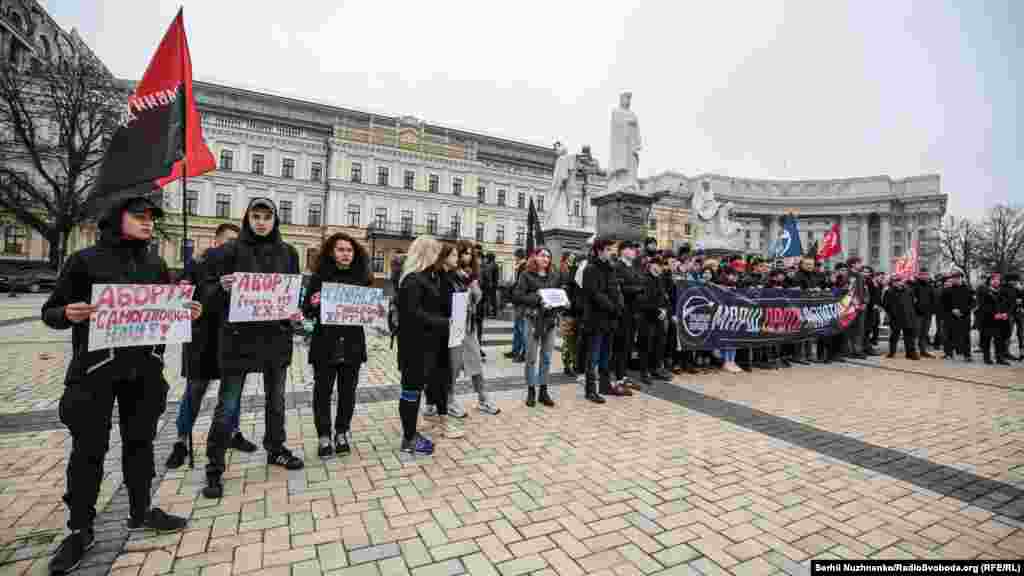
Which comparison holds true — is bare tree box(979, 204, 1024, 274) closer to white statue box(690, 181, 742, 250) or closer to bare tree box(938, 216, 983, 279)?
bare tree box(938, 216, 983, 279)

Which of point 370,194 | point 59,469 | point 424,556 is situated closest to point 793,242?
point 424,556

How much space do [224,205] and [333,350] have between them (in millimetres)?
47690

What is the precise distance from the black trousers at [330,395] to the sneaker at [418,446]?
0.56 m

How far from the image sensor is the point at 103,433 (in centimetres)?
240

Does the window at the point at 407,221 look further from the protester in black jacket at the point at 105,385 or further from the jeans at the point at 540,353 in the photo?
the protester in black jacket at the point at 105,385

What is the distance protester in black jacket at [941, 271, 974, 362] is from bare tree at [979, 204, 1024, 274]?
4369 cm

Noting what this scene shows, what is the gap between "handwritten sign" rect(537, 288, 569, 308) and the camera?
215 inches

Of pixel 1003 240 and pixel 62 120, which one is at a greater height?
pixel 62 120

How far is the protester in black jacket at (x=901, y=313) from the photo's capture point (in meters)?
10.3

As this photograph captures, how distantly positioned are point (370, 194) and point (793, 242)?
40.9 m

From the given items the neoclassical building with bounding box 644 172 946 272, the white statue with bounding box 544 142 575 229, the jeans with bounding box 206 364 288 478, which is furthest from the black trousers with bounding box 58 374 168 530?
the neoclassical building with bounding box 644 172 946 272

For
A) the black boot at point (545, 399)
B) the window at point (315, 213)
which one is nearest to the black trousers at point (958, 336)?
the black boot at point (545, 399)

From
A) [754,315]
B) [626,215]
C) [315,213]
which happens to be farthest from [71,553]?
[315,213]

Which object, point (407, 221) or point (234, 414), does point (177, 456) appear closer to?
point (234, 414)
